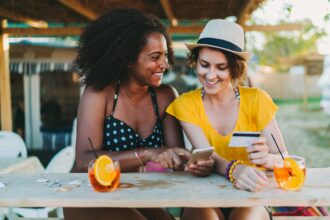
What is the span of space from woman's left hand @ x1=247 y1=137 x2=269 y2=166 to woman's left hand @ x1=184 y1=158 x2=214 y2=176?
8.9 inches

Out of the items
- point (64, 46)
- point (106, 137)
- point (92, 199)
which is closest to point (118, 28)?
point (106, 137)

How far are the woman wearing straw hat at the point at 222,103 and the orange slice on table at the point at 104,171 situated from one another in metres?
0.59

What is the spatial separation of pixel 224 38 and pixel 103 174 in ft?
3.68

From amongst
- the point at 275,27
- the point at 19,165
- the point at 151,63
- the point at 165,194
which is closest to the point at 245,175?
the point at 165,194

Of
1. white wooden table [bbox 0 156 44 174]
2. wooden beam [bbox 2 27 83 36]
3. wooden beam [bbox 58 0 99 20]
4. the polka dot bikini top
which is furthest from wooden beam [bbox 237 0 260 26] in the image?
white wooden table [bbox 0 156 44 174]

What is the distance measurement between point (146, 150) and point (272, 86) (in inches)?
1099

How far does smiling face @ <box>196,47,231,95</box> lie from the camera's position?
2.43m

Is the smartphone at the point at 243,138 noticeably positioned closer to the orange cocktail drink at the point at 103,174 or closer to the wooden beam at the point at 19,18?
the orange cocktail drink at the point at 103,174

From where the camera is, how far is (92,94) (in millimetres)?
2588

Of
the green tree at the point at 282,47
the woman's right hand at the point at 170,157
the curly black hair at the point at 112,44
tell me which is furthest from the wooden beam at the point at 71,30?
the green tree at the point at 282,47

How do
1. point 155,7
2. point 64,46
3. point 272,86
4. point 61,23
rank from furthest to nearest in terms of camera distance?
point 272,86 < point 64,46 < point 61,23 < point 155,7

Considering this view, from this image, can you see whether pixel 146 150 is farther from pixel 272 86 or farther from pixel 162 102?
pixel 272 86

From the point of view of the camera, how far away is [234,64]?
2479 mm

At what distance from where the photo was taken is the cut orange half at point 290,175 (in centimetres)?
185
